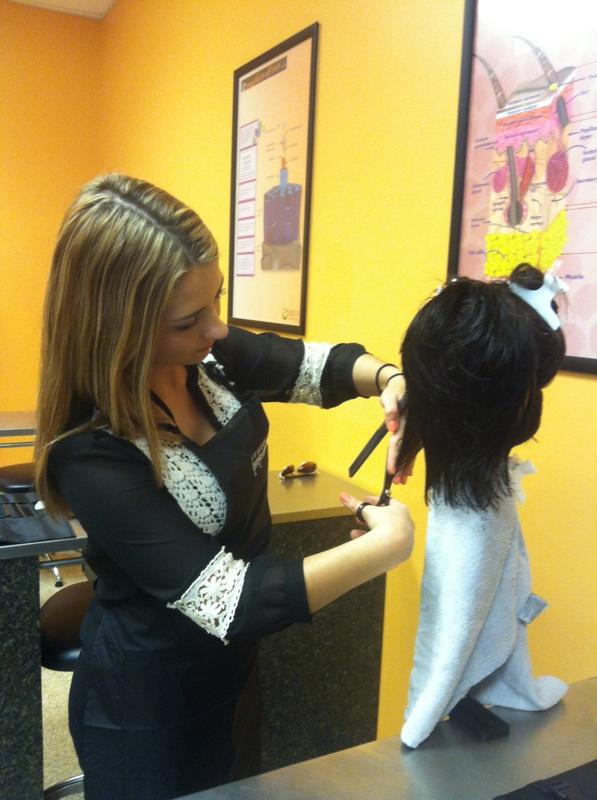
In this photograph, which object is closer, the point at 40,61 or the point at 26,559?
the point at 26,559

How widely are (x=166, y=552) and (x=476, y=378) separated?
442mm

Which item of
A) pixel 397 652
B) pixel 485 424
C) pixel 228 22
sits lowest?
pixel 397 652

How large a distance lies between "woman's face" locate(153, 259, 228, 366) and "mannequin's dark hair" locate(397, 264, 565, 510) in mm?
283

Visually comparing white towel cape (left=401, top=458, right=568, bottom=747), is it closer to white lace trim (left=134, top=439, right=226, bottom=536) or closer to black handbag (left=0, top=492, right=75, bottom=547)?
white lace trim (left=134, top=439, right=226, bottom=536)

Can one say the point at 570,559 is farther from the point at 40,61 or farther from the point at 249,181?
the point at 40,61

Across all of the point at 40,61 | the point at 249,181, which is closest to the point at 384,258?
the point at 249,181

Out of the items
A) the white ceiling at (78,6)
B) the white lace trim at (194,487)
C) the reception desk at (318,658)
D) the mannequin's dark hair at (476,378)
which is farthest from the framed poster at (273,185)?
the white ceiling at (78,6)

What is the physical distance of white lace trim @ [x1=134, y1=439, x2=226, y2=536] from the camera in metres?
0.97

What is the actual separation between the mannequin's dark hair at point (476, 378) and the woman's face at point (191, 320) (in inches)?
11.1

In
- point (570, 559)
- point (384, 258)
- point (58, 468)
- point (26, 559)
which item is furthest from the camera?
point (384, 258)

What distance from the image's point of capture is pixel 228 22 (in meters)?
2.34

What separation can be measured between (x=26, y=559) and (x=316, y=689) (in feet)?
2.62

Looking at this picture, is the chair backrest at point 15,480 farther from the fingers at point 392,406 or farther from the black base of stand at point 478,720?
the black base of stand at point 478,720

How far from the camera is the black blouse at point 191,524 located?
881mm
